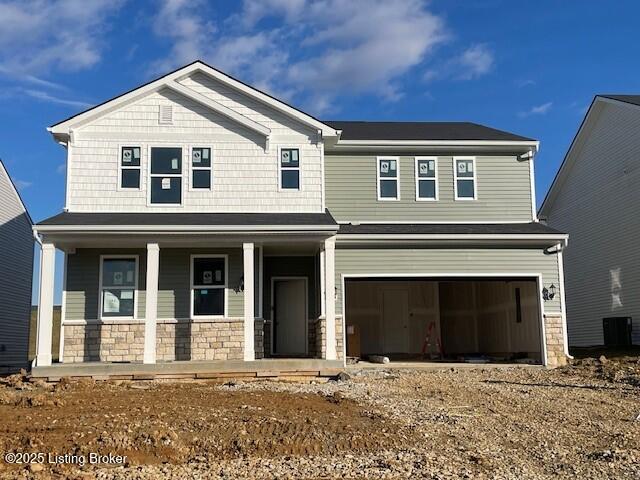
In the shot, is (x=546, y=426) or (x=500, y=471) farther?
(x=546, y=426)

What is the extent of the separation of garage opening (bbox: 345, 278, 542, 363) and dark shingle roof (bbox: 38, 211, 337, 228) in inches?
189

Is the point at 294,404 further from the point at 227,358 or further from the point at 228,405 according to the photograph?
the point at 227,358

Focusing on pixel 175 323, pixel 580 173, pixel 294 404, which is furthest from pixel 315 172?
pixel 580 173

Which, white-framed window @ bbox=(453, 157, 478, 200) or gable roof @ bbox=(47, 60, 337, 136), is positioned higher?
gable roof @ bbox=(47, 60, 337, 136)

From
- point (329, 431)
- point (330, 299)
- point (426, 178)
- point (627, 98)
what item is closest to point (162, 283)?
point (330, 299)

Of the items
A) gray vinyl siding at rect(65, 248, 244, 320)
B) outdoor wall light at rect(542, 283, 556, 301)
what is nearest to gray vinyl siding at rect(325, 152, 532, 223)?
outdoor wall light at rect(542, 283, 556, 301)

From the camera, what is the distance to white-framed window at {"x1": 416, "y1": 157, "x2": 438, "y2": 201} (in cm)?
1697

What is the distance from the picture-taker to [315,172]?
15836mm

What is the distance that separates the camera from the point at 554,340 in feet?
51.8

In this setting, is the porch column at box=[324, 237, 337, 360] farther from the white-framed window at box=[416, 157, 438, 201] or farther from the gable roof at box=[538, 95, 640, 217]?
the gable roof at box=[538, 95, 640, 217]

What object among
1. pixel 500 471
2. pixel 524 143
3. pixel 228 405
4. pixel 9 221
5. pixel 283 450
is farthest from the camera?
pixel 9 221

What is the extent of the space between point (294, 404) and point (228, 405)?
0.94 metres

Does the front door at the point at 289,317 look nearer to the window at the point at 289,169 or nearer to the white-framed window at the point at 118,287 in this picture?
the window at the point at 289,169

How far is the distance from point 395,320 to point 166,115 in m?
9.29
